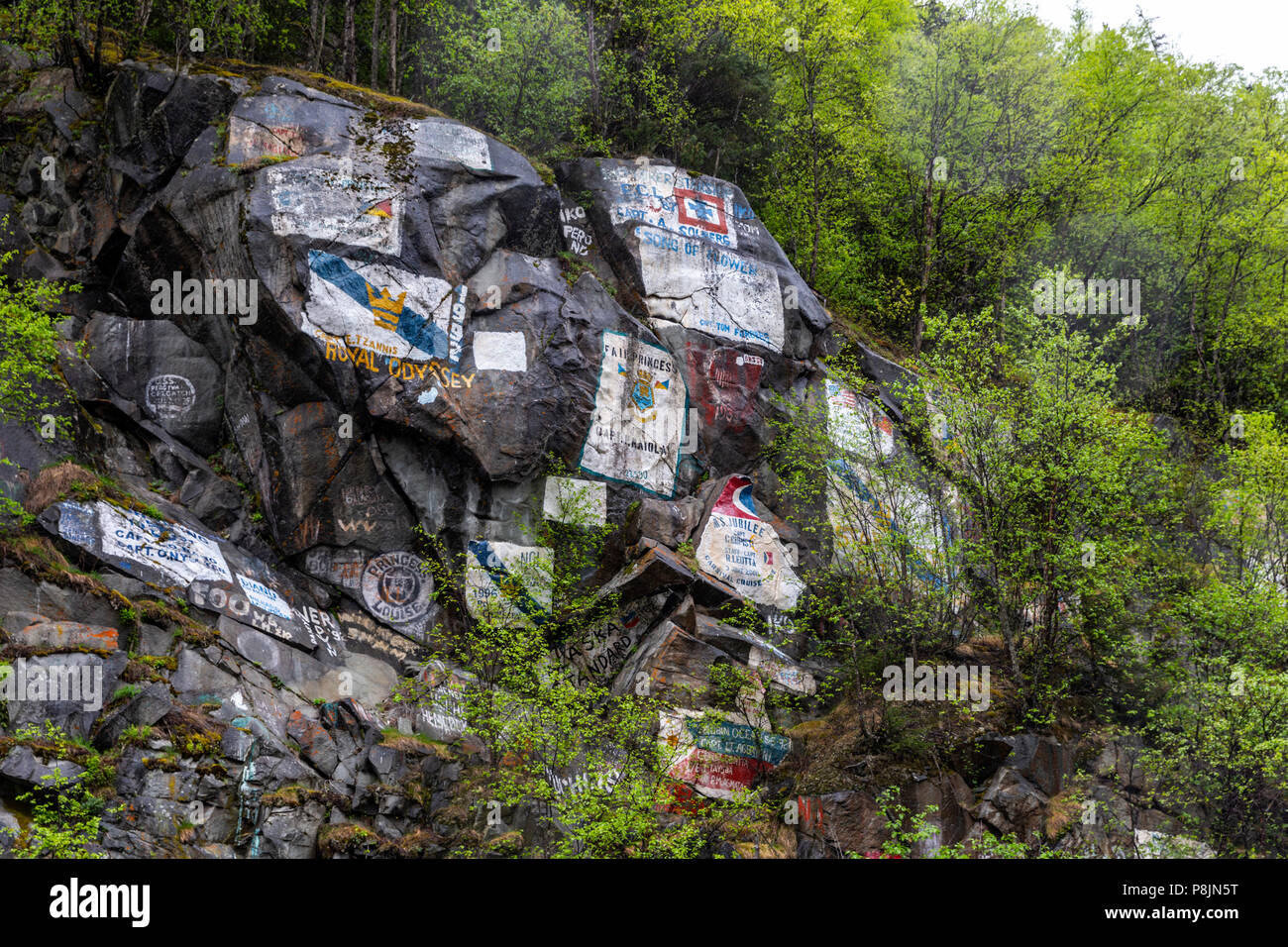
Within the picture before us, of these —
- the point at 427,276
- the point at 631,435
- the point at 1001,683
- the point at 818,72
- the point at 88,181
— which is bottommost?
the point at 1001,683

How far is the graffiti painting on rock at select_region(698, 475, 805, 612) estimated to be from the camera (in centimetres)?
1897

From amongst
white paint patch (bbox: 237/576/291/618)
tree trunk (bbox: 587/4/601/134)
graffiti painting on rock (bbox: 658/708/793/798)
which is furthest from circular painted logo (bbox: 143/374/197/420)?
tree trunk (bbox: 587/4/601/134)

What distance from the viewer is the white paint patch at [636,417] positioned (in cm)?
1961

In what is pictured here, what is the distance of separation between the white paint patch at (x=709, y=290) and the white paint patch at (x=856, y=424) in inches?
73.2

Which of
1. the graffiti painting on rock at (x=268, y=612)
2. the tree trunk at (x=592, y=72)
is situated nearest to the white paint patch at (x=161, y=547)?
the graffiti painting on rock at (x=268, y=612)

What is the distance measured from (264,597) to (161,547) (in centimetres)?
182

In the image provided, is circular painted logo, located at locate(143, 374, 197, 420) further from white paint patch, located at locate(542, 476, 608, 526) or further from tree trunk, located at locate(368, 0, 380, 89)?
tree trunk, located at locate(368, 0, 380, 89)

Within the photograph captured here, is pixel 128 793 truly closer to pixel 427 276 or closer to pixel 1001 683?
pixel 427 276

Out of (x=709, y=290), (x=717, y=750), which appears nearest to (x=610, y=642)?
(x=717, y=750)

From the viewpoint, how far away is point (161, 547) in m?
15.2

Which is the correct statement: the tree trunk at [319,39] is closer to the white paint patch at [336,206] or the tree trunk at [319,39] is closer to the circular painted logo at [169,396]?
the white paint patch at [336,206]
